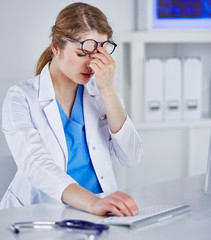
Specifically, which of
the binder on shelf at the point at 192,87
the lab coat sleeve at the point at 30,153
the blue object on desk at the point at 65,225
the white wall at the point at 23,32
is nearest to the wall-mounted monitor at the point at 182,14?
the binder on shelf at the point at 192,87

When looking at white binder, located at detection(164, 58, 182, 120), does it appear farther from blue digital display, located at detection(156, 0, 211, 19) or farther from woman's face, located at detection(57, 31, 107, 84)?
woman's face, located at detection(57, 31, 107, 84)

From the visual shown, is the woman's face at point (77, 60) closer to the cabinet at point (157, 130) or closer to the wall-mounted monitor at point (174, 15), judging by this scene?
the cabinet at point (157, 130)

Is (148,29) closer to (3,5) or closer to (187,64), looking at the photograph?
(187,64)

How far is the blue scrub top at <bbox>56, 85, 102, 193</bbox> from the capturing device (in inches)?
63.5

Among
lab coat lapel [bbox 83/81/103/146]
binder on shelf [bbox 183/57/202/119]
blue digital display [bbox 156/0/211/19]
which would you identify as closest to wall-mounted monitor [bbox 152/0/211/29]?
blue digital display [bbox 156/0/211/19]

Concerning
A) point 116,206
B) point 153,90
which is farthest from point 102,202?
point 153,90

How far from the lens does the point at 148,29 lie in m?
2.73

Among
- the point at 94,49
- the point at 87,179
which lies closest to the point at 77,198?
the point at 87,179

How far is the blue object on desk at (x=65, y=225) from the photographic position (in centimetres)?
95

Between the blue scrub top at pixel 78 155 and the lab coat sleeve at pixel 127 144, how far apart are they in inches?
4.8

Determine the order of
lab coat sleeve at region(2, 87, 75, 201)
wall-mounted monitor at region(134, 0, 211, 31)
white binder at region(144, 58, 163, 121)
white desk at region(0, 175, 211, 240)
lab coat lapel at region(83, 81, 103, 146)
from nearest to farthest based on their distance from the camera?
white desk at region(0, 175, 211, 240), lab coat sleeve at region(2, 87, 75, 201), lab coat lapel at region(83, 81, 103, 146), white binder at region(144, 58, 163, 121), wall-mounted monitor at region(134, 0, 211, 31)

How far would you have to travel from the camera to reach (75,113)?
5.51ft

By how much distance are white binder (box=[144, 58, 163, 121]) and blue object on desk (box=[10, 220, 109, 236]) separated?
1.77 metres

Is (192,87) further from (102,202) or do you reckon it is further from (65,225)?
(65,225)
